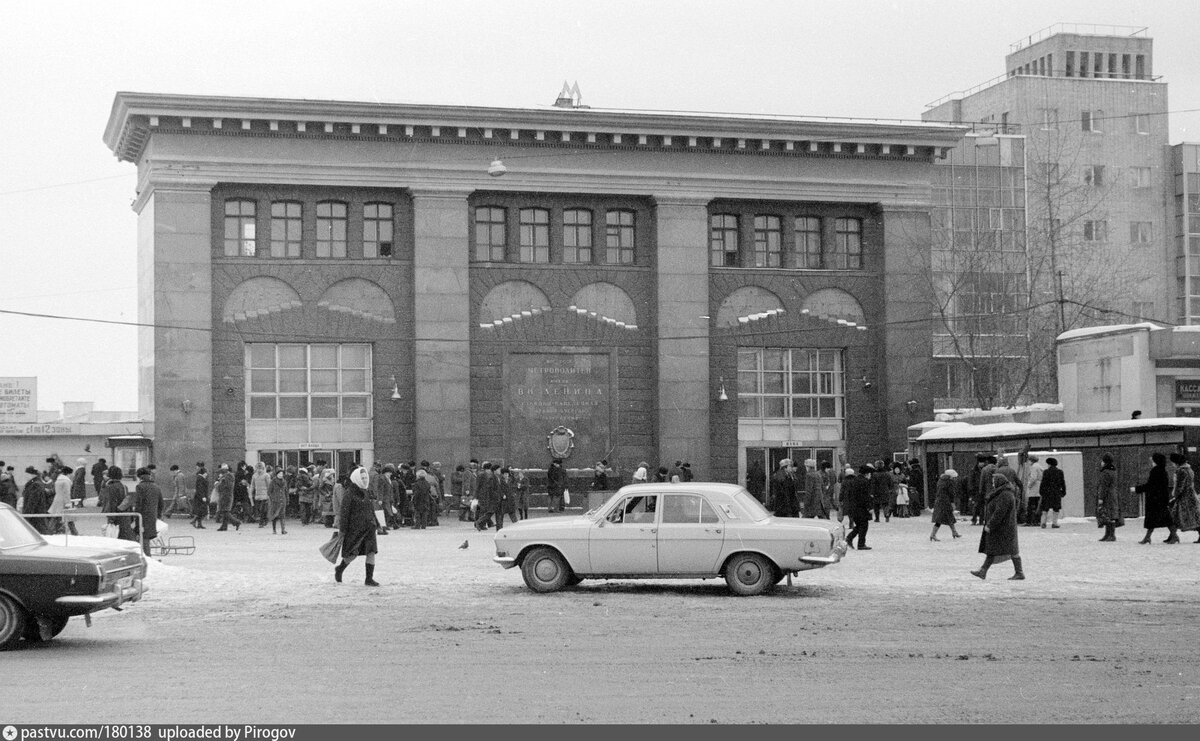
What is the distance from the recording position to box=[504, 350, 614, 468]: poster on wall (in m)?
45.0

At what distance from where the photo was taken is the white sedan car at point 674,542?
1938 centimetres

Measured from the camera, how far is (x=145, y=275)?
4497 centimetres

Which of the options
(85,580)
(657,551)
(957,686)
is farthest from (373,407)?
(957,686)

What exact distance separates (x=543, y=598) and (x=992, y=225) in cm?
7449

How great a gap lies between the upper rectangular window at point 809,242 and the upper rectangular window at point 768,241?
0.58 metres

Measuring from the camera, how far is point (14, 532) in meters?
15.0

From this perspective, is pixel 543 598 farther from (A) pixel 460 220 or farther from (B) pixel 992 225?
(B) pixel 992 225

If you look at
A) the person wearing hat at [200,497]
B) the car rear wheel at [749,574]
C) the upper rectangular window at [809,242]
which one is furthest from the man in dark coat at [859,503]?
the upper rectangular window at [809,242]

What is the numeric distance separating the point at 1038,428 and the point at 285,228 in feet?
69.2

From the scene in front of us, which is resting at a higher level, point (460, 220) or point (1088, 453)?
point (460, 220)

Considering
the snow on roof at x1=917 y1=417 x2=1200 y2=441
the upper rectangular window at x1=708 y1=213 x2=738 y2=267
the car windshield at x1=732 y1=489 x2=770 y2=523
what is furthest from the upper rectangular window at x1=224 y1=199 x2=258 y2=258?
the car windshield at x1=732 y1=489 x2=770 y2=523

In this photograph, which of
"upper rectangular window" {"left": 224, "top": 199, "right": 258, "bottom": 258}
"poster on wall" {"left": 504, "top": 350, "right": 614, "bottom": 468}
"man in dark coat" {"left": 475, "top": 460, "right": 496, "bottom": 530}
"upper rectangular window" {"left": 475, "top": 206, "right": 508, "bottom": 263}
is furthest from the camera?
"upper rectangular window" {"left": 475, "top": 206, "right": 508, "bottom": 263}

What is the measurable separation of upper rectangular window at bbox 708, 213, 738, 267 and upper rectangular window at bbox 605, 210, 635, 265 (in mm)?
2408

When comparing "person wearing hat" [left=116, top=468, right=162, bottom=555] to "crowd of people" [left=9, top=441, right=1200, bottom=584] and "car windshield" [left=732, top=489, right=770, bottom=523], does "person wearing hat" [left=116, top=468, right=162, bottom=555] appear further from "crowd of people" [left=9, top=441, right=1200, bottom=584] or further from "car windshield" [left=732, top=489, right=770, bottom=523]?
"car windshield" [left=732, top=489, right=770, bottom=523]
